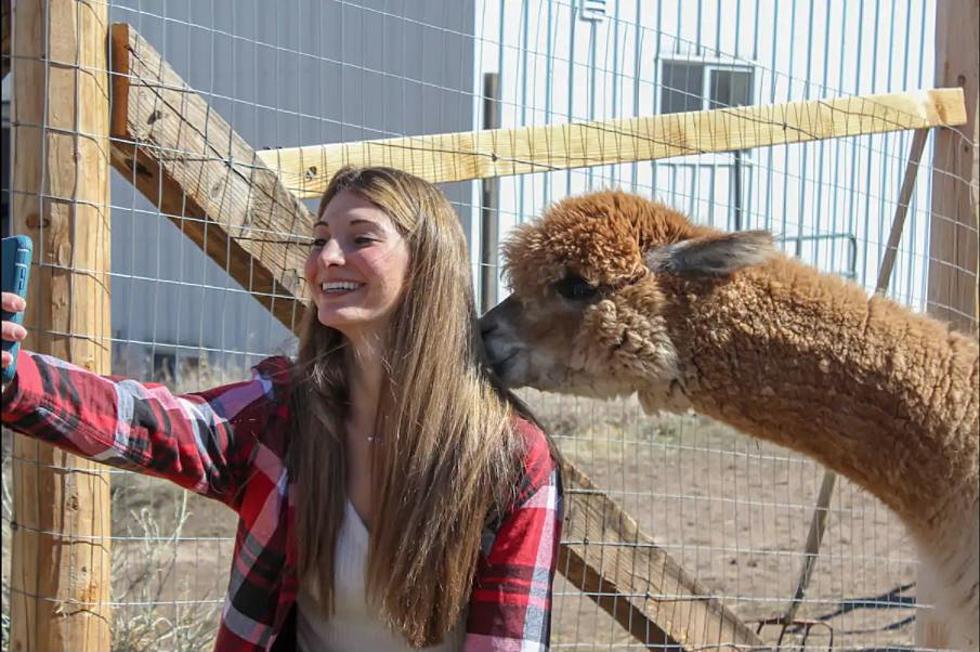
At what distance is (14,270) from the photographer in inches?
78.9

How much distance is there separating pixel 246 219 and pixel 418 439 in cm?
93

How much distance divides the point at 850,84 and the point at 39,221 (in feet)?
15.6

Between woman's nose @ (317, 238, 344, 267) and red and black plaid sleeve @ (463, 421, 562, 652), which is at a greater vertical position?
woman's nose @ (317, 238, 344, 267)

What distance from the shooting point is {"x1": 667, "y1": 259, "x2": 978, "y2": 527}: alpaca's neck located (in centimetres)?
287

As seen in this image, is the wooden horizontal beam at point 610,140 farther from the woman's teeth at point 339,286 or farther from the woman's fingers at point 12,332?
the woman's fingers at point 12,332

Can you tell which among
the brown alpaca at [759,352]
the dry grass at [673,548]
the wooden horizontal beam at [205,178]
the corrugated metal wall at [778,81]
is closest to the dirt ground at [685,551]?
the dry grass at [673,548]

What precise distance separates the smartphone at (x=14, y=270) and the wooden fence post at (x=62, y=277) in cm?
65

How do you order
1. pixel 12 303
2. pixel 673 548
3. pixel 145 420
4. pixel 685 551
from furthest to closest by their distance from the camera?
pixel 685 551, pixel 673 548, pixel 145 420, pixel 12 303

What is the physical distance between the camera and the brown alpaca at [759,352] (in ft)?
9.45

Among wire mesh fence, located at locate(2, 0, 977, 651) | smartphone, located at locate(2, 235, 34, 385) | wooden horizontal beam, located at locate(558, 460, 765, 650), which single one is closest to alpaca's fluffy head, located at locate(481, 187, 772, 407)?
wire mesh fence, located at locate(2, 0, 977, 651)

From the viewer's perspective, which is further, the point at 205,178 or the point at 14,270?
the point at 205,178

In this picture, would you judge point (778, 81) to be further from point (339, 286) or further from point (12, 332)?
point (12, 332)

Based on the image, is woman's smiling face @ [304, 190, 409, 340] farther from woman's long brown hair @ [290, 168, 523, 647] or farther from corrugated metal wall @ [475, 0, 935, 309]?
corrugated metal wall @ [475, 0, 935, 309]

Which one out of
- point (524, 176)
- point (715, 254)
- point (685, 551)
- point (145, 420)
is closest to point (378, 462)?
point (145, 420)
